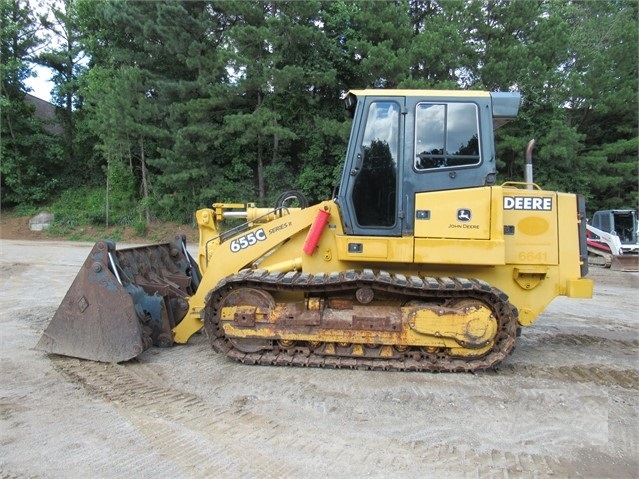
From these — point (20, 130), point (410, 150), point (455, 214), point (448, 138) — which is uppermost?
point (20, 130)

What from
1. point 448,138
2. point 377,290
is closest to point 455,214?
point 448,138

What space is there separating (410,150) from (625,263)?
45.2 feet

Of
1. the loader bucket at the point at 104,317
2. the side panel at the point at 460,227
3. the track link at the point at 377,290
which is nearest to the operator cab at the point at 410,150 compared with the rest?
the side panel at the point at 460,227

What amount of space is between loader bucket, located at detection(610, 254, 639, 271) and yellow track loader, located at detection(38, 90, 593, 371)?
40.4ft

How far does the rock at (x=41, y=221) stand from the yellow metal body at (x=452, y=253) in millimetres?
22891

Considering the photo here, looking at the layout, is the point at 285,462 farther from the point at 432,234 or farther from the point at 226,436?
the point at 432,234

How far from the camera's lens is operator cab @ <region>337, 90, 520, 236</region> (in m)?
4.57

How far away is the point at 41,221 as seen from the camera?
2464 cm

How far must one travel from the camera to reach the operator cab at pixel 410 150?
4574 mm

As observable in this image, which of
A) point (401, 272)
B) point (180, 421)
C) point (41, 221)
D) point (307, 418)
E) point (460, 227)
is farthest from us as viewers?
point (41, 221)

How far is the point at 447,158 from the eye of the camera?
4586mm

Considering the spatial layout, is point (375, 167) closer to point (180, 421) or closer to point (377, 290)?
point (377, 290)

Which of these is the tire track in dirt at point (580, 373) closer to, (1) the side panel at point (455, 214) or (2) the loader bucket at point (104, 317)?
(1) the side panel at point (455, 214)

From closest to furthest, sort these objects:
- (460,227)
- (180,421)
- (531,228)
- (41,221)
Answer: (180,421) < (460,227) < (531,228) < (41,221)
